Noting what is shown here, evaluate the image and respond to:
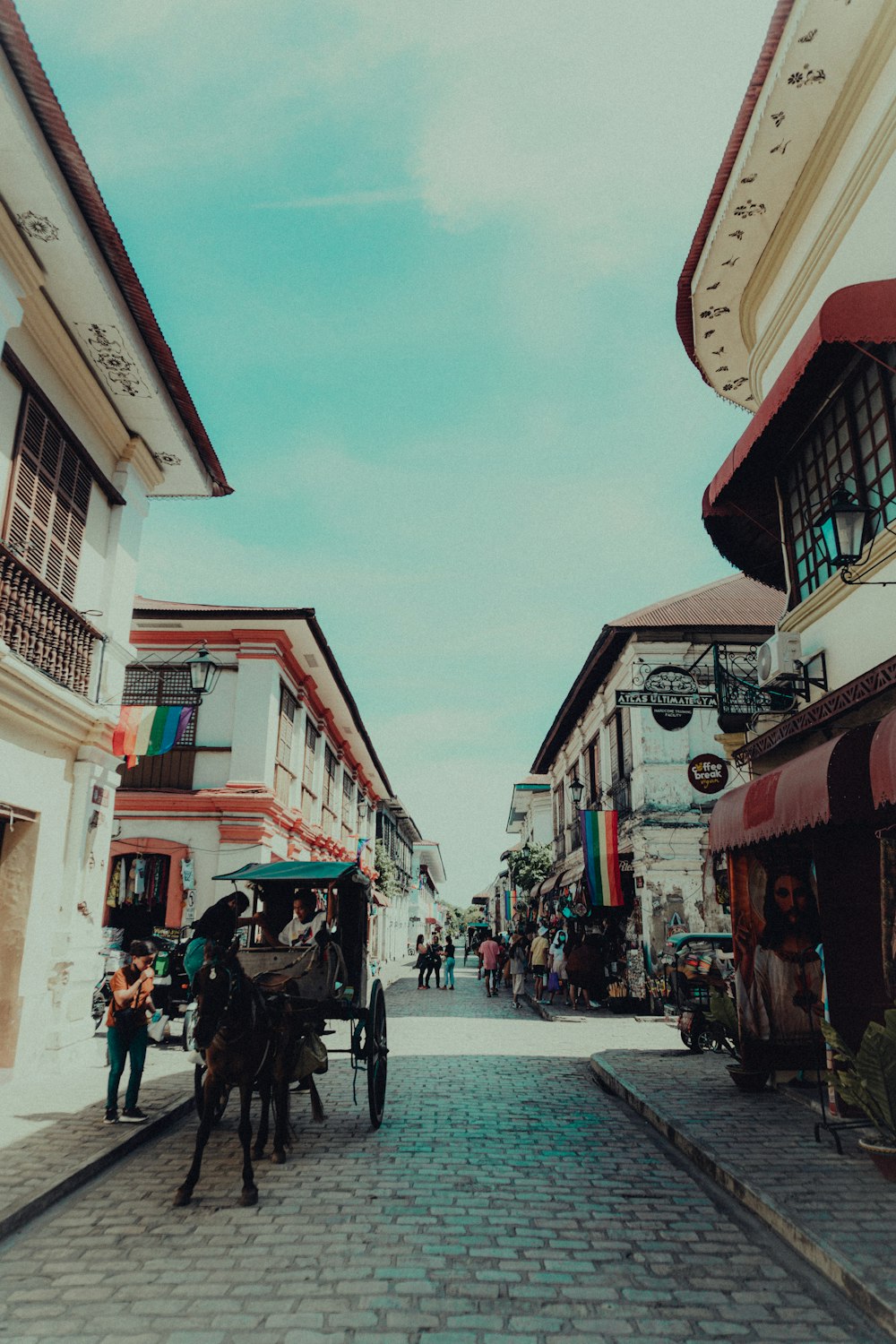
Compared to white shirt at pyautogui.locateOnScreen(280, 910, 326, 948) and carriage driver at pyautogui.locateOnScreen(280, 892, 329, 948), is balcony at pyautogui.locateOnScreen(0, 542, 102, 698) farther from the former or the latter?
white shirt at pyautogui.locateOnScreen(280, 910, 326, 948)

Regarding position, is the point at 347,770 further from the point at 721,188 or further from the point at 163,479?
the point at 721,188

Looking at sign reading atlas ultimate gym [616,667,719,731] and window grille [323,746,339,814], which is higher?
window grille [323,746,339,814]

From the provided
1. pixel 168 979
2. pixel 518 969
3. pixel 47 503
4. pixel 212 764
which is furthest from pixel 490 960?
pixel 47 503

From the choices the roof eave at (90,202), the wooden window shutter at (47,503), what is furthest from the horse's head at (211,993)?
the roof eave at (90,202)

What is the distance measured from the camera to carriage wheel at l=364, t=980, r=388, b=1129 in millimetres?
7742

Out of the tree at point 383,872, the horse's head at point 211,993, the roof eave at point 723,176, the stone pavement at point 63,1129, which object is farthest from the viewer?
the tree at point 383,872

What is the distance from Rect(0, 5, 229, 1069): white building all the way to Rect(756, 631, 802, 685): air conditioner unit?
724 centimetres

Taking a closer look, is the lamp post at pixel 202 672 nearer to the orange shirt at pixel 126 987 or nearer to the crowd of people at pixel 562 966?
the orange shirt at pixel 126 987

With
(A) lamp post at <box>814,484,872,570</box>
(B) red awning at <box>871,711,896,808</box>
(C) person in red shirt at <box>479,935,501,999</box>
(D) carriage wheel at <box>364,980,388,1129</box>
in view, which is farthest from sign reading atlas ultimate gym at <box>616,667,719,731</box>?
(C) person in red shirt at <box>479,935,501,999</box>

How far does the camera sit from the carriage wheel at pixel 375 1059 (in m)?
7.74

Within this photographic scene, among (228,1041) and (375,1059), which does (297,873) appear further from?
(228,1041)

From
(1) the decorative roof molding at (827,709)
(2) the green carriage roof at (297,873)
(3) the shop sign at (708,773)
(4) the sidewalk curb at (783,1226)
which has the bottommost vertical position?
(4) the sidewalk curb at (783,1226)

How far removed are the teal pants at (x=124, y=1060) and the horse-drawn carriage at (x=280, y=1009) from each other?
3.43ft

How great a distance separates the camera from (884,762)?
5840 mm
